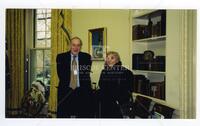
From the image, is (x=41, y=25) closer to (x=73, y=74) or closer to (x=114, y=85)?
(x=73, y=74)

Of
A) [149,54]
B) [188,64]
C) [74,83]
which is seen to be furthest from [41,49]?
[188,64]

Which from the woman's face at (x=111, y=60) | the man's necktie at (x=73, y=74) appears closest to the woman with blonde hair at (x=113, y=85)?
the woman's face at (x=111, y=60)

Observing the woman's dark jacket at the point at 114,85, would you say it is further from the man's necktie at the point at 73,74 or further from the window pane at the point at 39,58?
the window pane at the point at 39,58

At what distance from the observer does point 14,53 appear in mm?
2211

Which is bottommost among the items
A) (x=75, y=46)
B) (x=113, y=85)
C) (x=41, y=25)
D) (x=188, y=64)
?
(x=113, y=85)

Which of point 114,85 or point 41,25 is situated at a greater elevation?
point 41,25

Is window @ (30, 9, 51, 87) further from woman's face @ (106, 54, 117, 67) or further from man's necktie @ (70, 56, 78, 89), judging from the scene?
woman's face @ (106, 54, 117, 67)

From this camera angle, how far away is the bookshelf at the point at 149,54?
7.25 feet

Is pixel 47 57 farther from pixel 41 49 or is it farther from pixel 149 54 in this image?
pixel 149 54

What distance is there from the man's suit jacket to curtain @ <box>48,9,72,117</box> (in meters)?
0.03

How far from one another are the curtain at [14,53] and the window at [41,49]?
2.7 inches

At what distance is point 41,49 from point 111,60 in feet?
1.34

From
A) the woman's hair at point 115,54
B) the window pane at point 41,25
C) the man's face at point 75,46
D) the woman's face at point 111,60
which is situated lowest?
the woman's face at point 111,60
